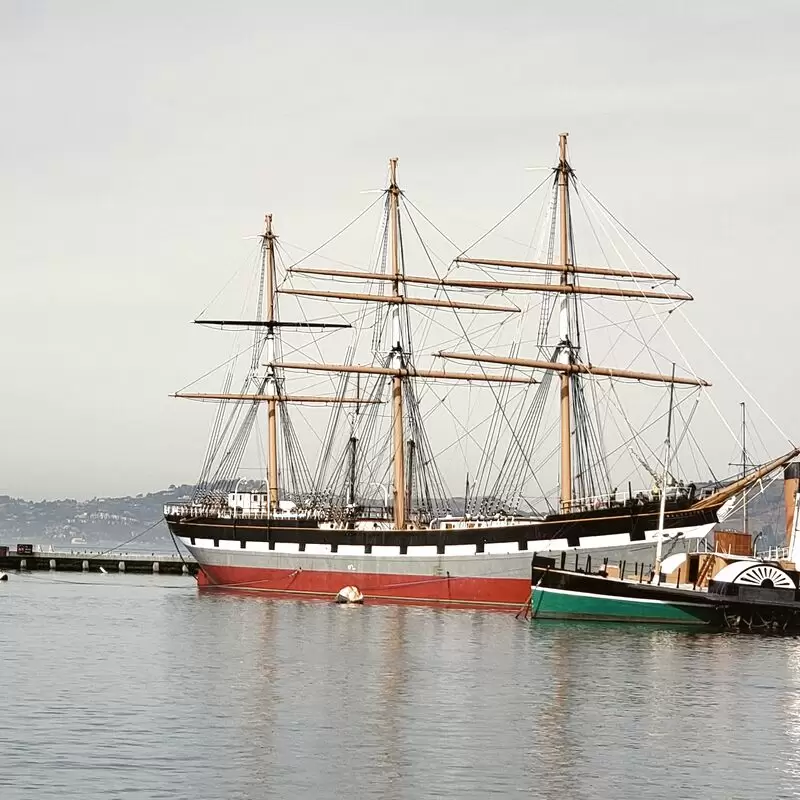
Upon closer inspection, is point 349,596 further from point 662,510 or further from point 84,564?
point 84,564

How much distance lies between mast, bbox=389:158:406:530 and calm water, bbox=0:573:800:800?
69.2 feet

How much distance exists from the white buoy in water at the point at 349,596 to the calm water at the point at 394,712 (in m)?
15.0

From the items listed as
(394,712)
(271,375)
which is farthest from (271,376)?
(394,712)

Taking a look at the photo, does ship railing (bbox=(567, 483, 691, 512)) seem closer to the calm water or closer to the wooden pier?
the calm water

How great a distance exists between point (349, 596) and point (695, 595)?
71.0 feet

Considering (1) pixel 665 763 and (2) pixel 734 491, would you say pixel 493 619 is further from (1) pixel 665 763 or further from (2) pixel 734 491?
(1) pixel 665 763

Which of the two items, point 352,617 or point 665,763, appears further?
point 352,617

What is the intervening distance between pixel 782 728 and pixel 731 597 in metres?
21.7

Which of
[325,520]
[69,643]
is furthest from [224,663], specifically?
[325,520]

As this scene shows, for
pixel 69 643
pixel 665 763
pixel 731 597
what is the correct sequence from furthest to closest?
1. pixel 731 597
2. pixel 69 643
3. pixel 665 763

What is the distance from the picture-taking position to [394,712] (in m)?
33.8

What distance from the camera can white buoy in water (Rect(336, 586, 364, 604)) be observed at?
234ft

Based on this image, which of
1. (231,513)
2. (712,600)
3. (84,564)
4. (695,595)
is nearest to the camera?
(712,600)

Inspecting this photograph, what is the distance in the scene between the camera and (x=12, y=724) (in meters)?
31.2
